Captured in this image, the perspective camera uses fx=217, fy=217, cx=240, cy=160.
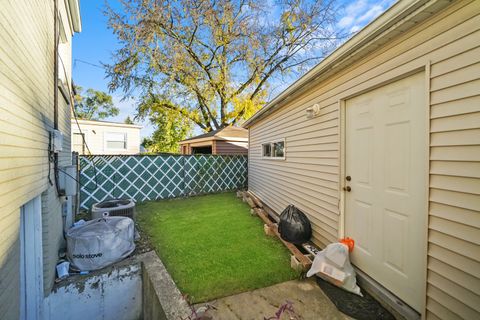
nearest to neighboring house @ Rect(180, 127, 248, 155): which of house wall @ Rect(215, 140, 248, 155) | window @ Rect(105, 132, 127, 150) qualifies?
house wall @ Rect(215, 140, 248, 155)

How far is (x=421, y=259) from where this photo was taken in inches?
67.2

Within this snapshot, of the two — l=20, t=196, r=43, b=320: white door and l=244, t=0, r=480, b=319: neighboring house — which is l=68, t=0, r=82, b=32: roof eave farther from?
l=244, t=0, r=480, b=319: neighboring house

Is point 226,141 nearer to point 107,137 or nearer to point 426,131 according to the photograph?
→ point 107,137

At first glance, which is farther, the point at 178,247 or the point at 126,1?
the point at 126,1

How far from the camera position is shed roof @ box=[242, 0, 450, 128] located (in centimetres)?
158

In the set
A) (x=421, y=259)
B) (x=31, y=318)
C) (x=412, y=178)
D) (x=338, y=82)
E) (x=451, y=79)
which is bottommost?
(x=31, y=318)

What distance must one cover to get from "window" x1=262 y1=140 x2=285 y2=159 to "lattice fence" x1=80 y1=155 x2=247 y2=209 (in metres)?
2.25

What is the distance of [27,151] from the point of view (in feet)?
5.25

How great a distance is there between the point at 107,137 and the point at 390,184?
548 inches

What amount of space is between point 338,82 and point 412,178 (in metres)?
1.44

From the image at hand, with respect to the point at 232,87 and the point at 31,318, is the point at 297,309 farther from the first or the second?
the point at 232,87

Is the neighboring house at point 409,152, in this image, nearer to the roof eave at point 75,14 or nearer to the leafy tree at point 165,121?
the roof eave at point 75,14

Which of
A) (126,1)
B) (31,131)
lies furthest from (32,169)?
(126,1)

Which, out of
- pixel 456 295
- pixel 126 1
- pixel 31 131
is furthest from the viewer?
pixel 126 1
